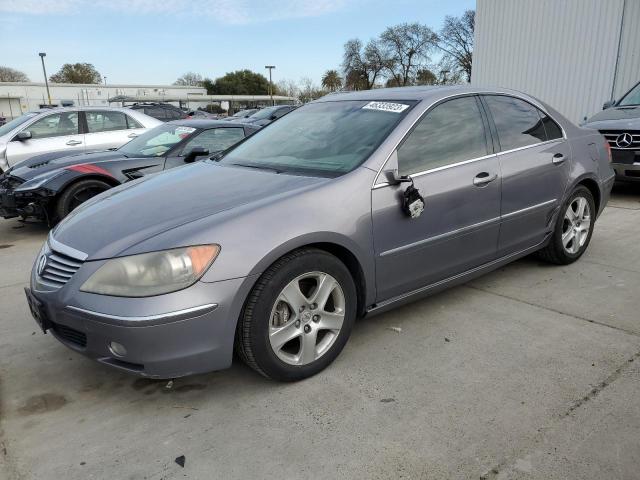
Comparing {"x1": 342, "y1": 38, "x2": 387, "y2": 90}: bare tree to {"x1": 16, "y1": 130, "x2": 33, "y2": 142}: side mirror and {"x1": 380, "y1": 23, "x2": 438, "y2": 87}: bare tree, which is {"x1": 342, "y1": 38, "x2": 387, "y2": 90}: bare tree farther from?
{"x1": 16, "y1": 130, "x2": 33, "y2": 142}: side mirror

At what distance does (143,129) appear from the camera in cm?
892

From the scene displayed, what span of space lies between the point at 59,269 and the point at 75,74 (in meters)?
97.1

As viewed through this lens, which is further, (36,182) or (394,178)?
(36,182)

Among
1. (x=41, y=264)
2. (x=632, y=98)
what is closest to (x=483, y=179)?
(x=41, y=264)

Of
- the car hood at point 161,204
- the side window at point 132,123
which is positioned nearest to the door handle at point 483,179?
the car hood at point 161,204

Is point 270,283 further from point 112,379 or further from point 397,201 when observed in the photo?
point 112,379

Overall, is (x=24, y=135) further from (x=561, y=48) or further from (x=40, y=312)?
(x=561, y=48)

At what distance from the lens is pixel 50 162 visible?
6.47 metres

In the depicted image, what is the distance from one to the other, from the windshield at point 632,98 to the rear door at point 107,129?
8.21 meters

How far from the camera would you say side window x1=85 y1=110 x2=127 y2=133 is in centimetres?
873

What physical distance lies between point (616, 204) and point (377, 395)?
6.04 metres

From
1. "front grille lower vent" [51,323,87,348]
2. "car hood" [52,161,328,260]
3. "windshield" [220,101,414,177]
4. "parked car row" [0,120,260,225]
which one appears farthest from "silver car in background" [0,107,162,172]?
"front grille lower vent" [51,323,87,348]

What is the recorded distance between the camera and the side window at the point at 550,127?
4.04 m

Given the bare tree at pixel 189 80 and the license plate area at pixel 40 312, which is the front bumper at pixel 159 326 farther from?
the bare tree at pixel 189 80
